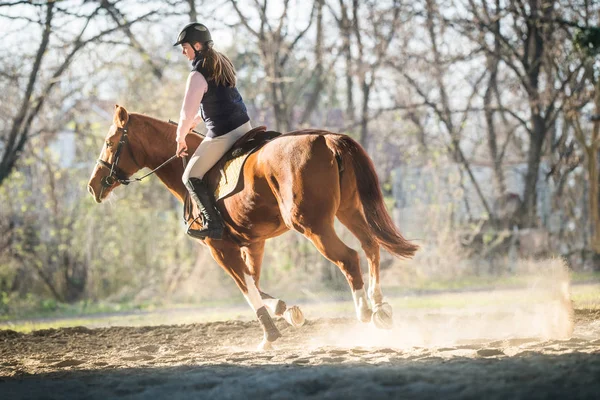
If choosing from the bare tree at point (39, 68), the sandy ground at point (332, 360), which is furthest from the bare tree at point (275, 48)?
the sandy ground at point (332, 360)

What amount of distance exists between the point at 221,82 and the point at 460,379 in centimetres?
395

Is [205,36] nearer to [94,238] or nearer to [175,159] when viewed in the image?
[175,159]

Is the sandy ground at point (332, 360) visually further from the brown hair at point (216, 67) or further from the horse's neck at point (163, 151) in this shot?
the brown hair at point (216, 67)

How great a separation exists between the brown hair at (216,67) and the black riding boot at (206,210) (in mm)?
930

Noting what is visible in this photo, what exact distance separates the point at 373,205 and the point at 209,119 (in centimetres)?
177

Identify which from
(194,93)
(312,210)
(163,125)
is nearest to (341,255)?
(312,210)

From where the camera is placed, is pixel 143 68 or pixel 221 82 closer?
pixel 221 82

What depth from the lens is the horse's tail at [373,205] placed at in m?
7.04

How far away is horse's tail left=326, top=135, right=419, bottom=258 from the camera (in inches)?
277

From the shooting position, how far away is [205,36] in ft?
24.8

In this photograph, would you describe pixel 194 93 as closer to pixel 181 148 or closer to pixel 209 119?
pixel 209 119

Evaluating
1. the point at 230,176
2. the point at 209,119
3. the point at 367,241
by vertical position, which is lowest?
the point at 367,241

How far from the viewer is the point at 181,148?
7.90m

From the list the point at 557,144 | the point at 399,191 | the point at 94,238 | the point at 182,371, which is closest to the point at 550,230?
the point at 557,144
